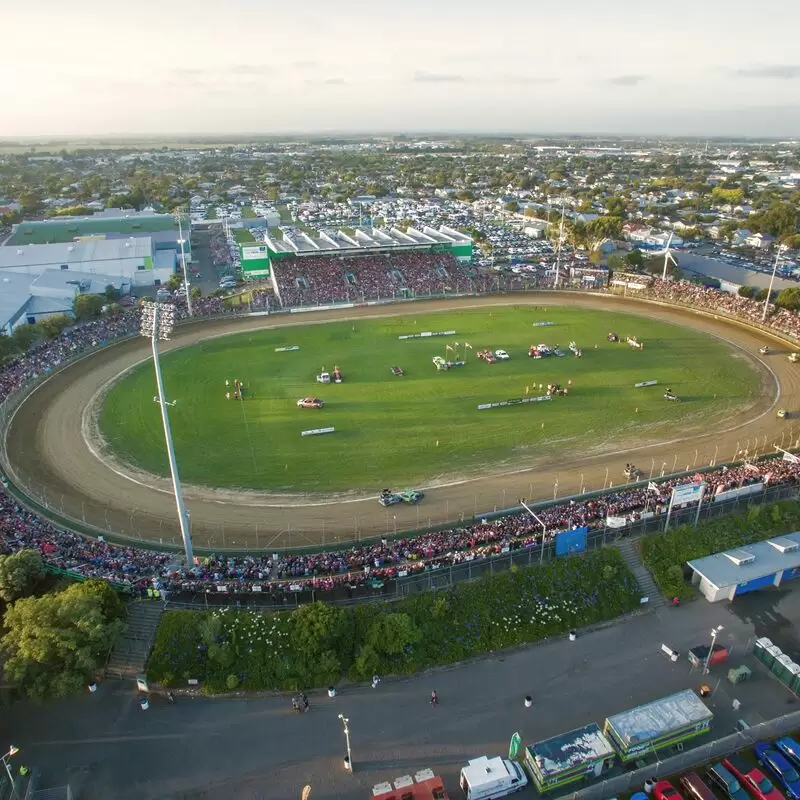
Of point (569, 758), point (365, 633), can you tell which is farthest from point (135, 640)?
point (569, 758)

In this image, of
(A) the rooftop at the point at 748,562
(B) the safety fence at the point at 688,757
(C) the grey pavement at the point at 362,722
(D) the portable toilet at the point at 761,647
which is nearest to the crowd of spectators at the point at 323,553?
(A) the rooftop at the point at 748,562

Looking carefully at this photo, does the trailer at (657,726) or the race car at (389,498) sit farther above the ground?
the trailer at (657,726)

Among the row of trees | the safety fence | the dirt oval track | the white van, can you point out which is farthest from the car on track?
the row of trees

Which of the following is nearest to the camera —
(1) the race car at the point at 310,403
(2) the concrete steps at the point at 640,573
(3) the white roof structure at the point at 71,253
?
(2) the concrete steps at the point at 640,573

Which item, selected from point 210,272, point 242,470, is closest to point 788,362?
point 242,470

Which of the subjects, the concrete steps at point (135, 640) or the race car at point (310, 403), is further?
the race car at point (310, 403)

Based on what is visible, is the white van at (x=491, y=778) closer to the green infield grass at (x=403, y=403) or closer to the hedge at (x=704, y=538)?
the hedge at (x=704, y=538)

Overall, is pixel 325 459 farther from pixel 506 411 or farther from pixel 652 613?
pixel 652 613
